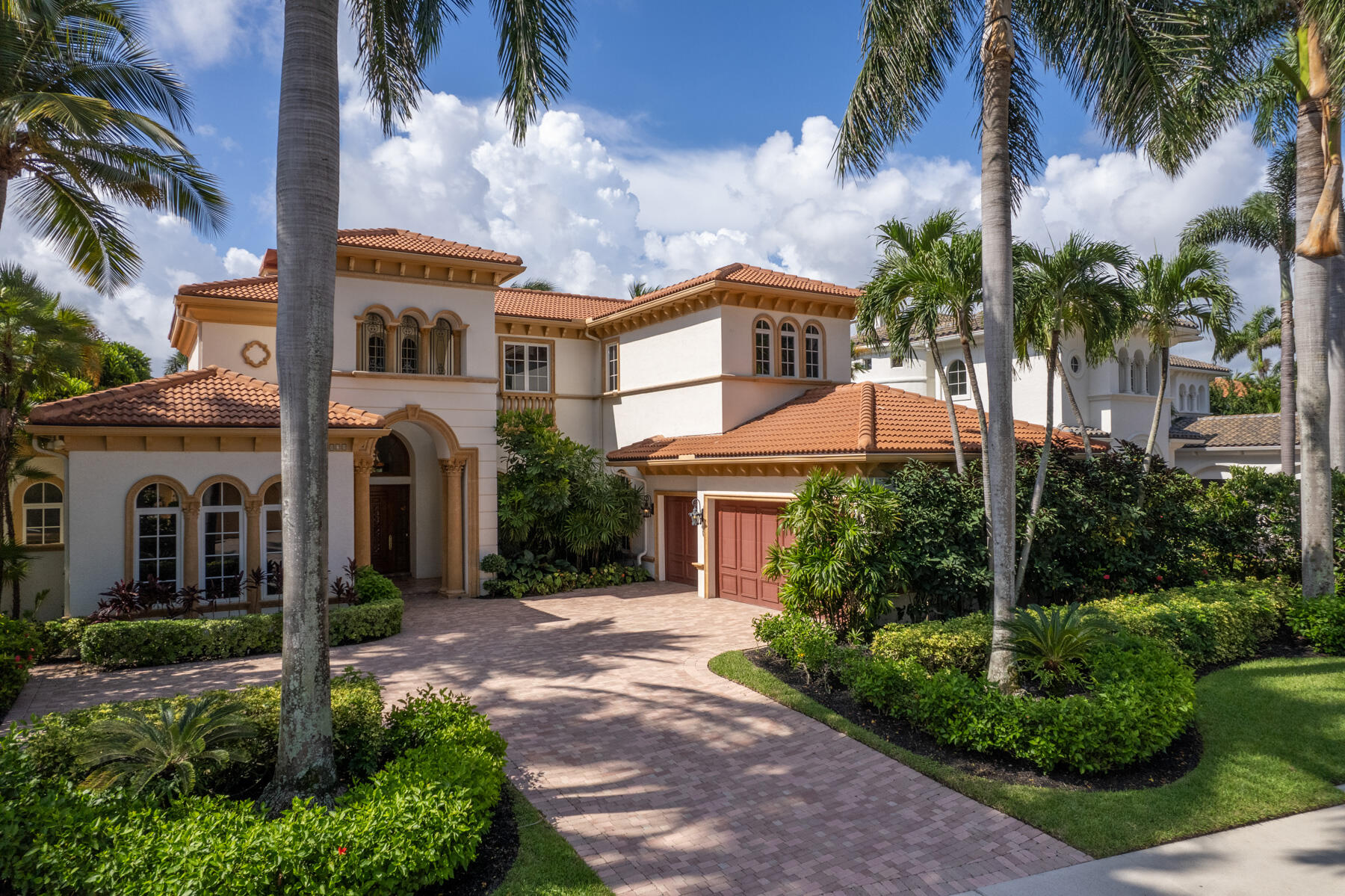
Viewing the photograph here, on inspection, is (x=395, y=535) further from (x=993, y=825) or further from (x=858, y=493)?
(x=993, y=825)

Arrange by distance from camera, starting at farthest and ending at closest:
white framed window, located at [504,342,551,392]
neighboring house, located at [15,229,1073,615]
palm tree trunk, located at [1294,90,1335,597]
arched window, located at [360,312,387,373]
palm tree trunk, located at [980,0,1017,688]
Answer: white framed window, located at [504,342,551,392], arched window, located at [360,312,387,373], neighboring house, located at [15,229,1073,615], palm tree trunk, located at [1294,90,1335,597], palm tree trunk, located at [980,0,1017,688]

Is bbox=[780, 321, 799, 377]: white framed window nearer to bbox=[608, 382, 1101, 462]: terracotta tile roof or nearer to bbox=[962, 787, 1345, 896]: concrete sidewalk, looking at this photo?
bbox=[608, 382, 1101, 462]: terracotta tile roof

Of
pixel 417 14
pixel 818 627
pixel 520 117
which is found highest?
pixel 417 14

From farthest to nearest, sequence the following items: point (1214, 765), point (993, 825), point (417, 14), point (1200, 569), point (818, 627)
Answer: point (1200, 569) < point (818, 627) < point (417, 14) < point (1214, 765) < point (993, 825)

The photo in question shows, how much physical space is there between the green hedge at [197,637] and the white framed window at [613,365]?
11.3 m

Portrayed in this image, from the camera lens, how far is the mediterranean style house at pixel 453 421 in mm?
13891

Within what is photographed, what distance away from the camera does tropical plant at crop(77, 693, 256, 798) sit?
19.8ft

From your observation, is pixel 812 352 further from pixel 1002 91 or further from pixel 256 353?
pixel 256 353

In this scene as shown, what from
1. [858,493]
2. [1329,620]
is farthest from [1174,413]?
[858,493]

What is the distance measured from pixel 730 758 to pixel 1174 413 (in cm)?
3435

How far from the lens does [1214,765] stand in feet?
25.2

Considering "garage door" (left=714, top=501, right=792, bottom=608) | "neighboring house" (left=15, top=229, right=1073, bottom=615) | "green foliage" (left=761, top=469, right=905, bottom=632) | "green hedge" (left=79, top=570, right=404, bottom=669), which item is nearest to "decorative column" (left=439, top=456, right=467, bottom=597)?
"neighboring house" (left=15, top=229, right=1073, bottom=615)

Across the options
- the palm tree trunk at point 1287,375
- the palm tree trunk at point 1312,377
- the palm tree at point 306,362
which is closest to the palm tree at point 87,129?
the palm tree at point 306,362

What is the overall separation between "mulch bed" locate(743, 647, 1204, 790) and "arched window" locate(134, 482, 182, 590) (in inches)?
491
